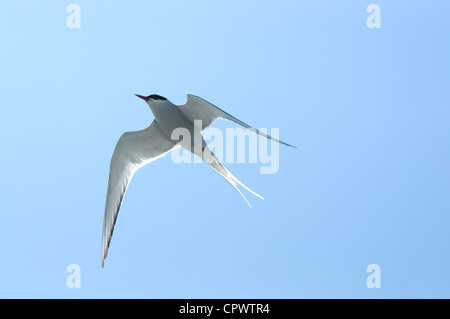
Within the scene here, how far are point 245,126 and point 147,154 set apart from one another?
6.71 ft

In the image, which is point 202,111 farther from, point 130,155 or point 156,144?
point 130,155

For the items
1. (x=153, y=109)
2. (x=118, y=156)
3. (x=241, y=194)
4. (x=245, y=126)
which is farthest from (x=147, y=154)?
(x=245, y=126)

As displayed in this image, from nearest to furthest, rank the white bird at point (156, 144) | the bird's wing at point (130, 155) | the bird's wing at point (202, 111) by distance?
the bird's wing at point (202, 111) < the white bird at point (156, 144) < the bird's wing at point (130, 155)

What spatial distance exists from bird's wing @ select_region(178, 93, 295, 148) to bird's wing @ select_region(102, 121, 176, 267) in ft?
1.67

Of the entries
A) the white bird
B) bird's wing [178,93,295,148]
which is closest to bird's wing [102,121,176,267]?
the white bird

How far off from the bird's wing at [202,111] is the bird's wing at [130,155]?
0.51 meters

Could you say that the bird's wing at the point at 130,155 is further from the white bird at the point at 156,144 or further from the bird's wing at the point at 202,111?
the bird's wing at the point at 202,111

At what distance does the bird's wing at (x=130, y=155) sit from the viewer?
20.9 ft

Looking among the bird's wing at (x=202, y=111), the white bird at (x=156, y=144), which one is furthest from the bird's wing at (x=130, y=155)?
the bird's wing at (x=202, y=111)

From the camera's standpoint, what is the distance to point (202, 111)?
19.8 ft

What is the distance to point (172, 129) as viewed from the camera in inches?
243

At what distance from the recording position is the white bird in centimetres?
603

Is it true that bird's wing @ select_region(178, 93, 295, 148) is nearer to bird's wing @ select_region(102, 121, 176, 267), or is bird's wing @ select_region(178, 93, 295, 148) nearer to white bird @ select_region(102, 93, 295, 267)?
white bird @ select_region(102, 93, 295, 267)
